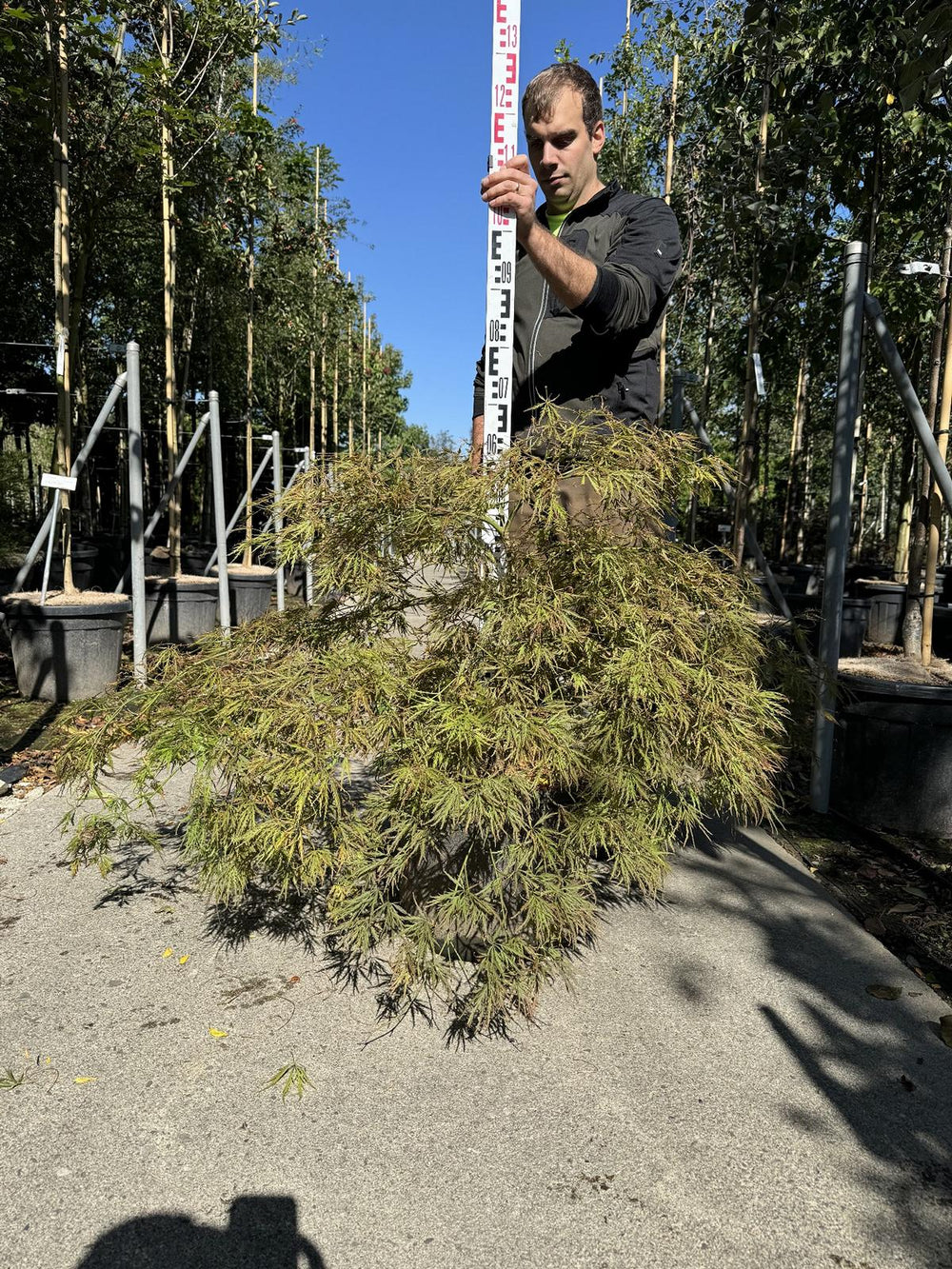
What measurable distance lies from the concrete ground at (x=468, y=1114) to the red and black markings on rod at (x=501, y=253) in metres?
1.56

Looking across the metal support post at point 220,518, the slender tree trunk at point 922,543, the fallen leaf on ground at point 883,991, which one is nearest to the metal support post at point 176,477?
the metal support post at point 220,518

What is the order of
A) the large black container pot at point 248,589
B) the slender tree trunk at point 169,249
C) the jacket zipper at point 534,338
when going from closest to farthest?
1. the jacket zipper at point 534,338
2. the slender tree trunk at point 169,249
3. the large black container pot at point 248,589

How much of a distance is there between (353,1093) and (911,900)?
2.24m

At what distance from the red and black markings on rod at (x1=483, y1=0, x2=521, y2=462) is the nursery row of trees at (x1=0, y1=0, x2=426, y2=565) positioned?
291 millimetres

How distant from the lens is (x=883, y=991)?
2.29 metres

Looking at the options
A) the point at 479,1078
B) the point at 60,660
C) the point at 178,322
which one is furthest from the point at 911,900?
the point at 178,322

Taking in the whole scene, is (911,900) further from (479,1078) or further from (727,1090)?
(479,1078)

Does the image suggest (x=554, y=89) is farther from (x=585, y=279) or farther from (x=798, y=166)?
(x=798, y=166)

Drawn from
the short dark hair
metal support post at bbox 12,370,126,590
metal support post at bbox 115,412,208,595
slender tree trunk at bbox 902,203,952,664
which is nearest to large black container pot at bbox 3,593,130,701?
metal support post at bbox 12,370,126,590

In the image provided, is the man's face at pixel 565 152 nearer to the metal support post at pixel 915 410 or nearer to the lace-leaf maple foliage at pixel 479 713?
the lace-leaf maple foliage at pixel 479 713

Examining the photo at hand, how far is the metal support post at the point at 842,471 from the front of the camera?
354 cm

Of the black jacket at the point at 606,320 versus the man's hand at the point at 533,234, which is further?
the black jacket at the point at 606,320

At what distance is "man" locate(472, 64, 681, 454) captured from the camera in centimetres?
198

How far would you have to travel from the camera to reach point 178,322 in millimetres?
12078
